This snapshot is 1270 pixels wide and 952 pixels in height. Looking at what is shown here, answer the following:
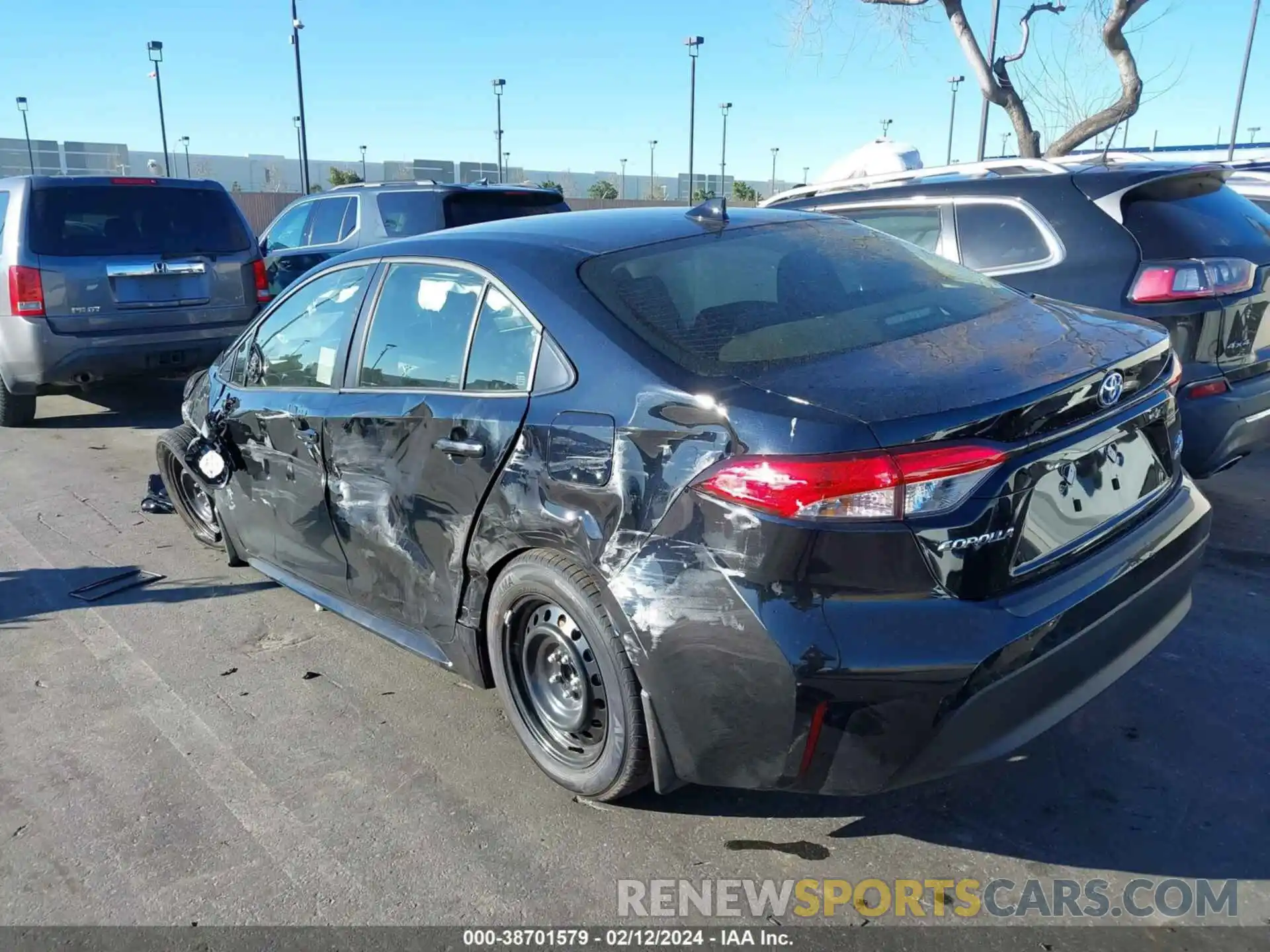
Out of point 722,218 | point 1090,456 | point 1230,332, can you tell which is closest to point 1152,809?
point 1090,456

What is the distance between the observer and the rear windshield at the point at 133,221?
7629 millimetres

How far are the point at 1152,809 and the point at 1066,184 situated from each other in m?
3.31

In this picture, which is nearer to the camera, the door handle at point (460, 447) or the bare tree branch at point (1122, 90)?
the door handle at point (460, 447)

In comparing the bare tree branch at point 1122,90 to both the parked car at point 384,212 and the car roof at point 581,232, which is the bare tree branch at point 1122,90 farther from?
the car roof at point 581,232

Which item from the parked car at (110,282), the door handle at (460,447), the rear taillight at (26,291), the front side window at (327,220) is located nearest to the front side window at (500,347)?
the door handle at (460,447)

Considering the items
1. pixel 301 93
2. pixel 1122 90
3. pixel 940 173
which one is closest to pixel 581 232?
pixel 940 173

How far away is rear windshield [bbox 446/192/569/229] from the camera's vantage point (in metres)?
9.11

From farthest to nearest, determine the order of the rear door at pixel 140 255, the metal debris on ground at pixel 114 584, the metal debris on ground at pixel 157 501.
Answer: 1. the rear door at pixel 140 255
2. the metal debris on ground at pixel 157 501
3. the metal debris on ground at pixel 114 584

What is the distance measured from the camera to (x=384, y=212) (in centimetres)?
952

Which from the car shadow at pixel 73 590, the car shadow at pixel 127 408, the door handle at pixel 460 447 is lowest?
the car shadow at pixel 127 408

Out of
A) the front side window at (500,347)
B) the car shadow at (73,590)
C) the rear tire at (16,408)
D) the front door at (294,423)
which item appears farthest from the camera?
the rear tire at (16,408)

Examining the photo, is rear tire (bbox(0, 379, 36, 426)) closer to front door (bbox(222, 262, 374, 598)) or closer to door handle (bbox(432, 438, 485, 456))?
front door (bbox(222, 262, 374, 598))

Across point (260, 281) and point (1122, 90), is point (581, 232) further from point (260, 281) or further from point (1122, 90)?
point (1122, 90)

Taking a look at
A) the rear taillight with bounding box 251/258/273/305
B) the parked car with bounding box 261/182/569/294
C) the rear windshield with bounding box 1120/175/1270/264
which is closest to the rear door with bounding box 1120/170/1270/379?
the rear windshield with bounding box 1120/175/1270/264
